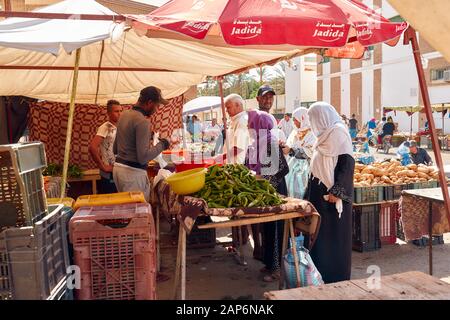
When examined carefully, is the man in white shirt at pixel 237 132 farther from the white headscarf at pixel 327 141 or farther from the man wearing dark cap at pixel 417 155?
the man wearing dark cap at pixel 417 155

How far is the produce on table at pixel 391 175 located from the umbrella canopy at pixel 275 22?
245 centimetres

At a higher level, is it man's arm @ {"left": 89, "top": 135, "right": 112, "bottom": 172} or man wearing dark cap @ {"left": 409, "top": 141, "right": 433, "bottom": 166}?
man's arm @ {"left": 89, "top": 135, "right": 112, "bottom": 172}

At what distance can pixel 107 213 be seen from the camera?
3.30 m

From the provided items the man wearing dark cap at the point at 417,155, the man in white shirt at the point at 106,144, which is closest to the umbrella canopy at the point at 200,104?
the man wearing dark cap at the point at 417,155

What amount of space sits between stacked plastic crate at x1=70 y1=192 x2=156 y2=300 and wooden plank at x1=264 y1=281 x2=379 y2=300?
108 centimetres

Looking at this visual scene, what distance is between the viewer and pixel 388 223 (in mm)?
6262

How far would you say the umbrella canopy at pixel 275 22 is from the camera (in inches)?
155

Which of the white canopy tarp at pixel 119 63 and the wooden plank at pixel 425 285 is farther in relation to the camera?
the white canopy tarp at pixel 119 63

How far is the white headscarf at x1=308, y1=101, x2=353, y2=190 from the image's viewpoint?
165 inches

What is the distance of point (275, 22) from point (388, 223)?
3.66 meters

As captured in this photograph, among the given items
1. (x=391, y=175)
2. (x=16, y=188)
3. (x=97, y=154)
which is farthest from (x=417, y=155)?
(x=16, y=188)

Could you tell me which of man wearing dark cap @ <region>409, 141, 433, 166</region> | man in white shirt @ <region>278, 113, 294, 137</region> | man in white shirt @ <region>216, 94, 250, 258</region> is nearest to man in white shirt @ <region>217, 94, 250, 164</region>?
man in white shirt @ <region>216, 94, 250, 258</region>

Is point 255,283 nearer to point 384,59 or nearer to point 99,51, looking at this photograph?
point 99,51

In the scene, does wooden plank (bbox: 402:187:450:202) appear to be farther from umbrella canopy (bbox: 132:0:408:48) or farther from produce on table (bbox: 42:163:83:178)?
produce on table (bbox: 42:163:83:178)
